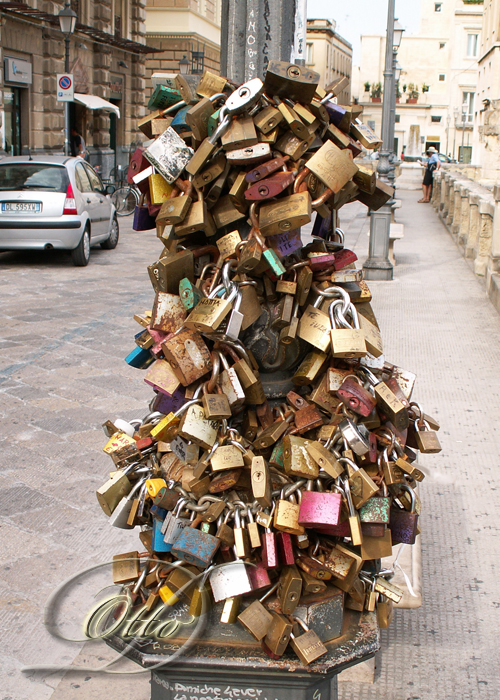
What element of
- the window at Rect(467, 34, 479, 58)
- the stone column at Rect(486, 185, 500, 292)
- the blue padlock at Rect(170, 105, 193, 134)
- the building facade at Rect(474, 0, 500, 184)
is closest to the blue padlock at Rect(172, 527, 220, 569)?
the blue padlock at Rect(170, 105, 193, 134)

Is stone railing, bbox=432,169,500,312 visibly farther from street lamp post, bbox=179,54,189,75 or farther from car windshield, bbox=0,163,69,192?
street lamp post, bbox=179,54,189,75

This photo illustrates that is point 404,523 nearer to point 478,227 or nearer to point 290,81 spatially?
point 290,81

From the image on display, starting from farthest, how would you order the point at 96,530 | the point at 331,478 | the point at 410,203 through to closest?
the point at 410,203
the point at 96,530
the point at 331,478

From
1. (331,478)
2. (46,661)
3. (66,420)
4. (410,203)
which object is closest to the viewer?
(331,478)

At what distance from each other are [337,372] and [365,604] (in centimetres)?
57

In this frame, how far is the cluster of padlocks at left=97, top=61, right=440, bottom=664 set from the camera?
1.61 metres

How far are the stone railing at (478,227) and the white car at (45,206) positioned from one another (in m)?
5.47

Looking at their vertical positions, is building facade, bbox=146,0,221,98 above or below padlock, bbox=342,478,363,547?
above

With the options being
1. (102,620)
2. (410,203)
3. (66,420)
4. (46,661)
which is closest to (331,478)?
(102,620)

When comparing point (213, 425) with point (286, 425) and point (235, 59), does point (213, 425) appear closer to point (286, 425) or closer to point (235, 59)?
point (286, 425)

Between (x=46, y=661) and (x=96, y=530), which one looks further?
(x=96, y=530)

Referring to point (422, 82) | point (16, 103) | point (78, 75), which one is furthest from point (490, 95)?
point (422, 82)

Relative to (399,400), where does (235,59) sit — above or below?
above

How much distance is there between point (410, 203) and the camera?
88.0 ft
